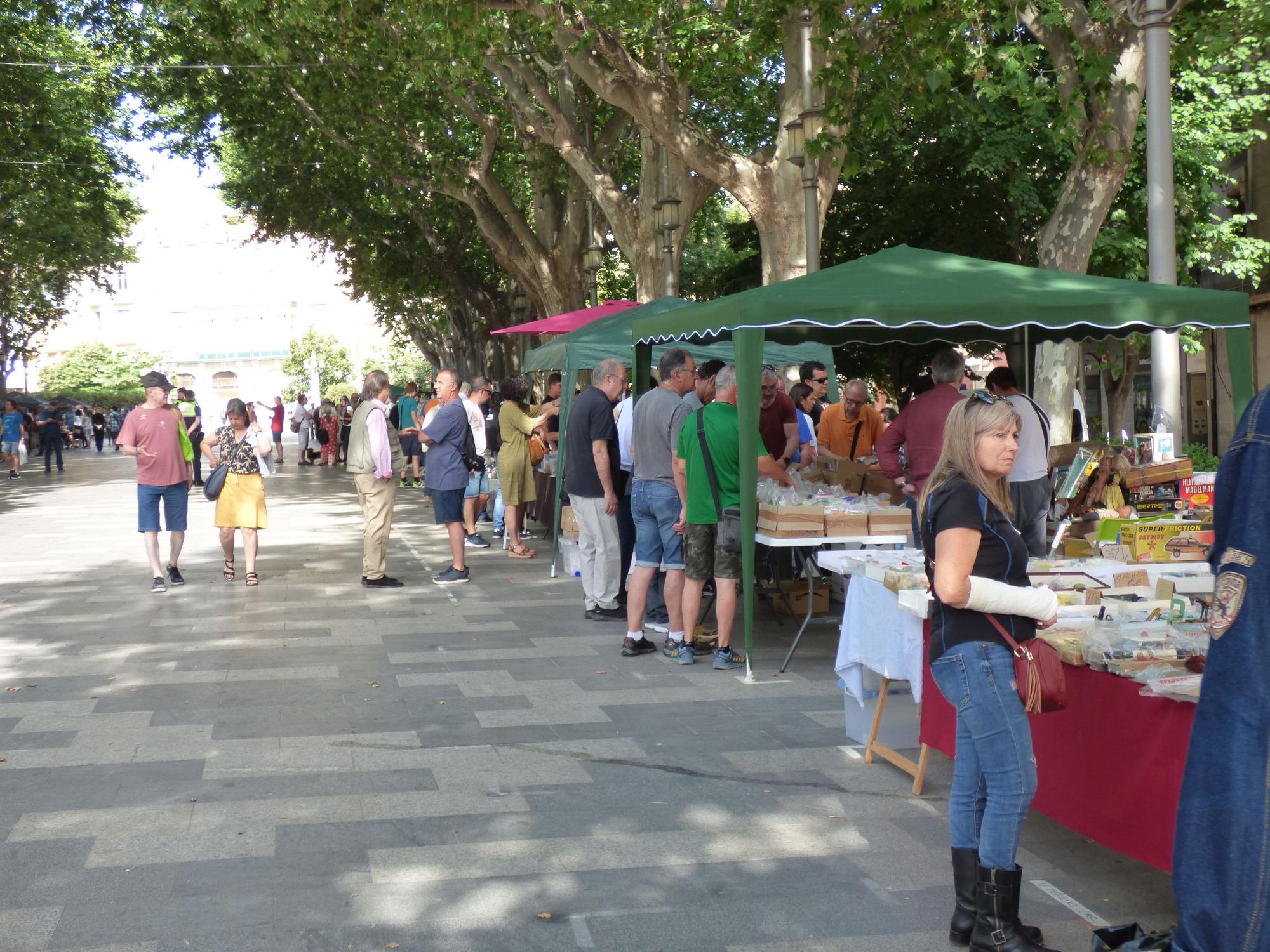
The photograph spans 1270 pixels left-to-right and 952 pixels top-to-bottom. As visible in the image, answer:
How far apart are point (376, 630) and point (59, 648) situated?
2078 mm

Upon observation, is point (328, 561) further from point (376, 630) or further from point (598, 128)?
point (598, 128)

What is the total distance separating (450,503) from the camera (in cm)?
1197

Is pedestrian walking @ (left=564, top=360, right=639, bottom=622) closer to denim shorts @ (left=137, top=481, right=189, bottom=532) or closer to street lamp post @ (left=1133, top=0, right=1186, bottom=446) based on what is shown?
denim shorts @ (left=137, top=481, right=189, bottom=532)

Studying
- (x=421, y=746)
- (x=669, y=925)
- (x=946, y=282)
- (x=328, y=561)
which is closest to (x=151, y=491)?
(x=328, y=561)

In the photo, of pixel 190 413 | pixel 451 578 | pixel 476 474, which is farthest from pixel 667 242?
pixel 190 413

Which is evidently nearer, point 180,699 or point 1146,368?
point 180,699

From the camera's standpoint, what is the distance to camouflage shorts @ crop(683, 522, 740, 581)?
7.93 m

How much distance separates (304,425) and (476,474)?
1958 cm


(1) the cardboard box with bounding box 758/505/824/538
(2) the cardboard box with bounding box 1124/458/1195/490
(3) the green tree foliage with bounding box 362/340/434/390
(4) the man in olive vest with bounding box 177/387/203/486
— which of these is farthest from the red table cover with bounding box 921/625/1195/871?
(3) the green tree foliage with bounding box 362/340/434/390

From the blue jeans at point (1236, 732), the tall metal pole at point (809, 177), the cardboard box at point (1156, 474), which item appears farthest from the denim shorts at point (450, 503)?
the blue jeans at point (1236, 732)

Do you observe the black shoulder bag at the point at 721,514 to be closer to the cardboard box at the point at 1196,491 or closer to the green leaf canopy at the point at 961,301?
the green leaf canopy at the point at 961,301

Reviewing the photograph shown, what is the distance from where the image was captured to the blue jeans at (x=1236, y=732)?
9.00 ft

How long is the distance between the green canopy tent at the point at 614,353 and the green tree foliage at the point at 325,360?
73810 mm

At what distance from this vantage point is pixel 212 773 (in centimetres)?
591
